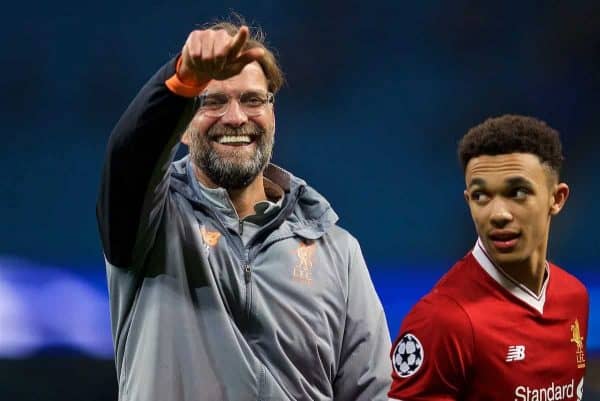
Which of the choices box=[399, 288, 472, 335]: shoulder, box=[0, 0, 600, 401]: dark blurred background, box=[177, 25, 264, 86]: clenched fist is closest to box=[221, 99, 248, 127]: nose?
box=[177, 25, 264, 86]: clenched fist

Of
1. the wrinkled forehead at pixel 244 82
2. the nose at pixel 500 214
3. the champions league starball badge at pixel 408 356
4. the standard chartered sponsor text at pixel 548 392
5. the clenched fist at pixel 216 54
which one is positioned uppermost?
the wrinkled forehead at pixel 244 82

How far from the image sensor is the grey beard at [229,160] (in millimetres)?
1721

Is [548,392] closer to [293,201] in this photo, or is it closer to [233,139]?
[293,201]

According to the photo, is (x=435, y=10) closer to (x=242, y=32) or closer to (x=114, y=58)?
(x=114, y=58)

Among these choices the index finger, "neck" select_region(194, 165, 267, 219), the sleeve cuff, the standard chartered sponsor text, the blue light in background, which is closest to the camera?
the index finger

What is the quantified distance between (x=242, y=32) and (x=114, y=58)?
1.57 meters

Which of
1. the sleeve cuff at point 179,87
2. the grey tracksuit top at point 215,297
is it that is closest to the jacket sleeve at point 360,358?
the grey tracksuit top at point 215,297

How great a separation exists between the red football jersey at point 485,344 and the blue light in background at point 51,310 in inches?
51.4

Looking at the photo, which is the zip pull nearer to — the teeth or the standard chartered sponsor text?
the teeth

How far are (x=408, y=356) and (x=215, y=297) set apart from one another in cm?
33

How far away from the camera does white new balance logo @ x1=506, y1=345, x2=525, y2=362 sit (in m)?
1.53

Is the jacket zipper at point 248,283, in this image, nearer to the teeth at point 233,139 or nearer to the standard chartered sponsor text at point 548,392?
the teeth at point 233,139

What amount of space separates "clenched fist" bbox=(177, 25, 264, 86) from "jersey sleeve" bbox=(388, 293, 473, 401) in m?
0.46

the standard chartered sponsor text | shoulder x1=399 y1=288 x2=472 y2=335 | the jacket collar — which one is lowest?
the standard chartered sponsor text
